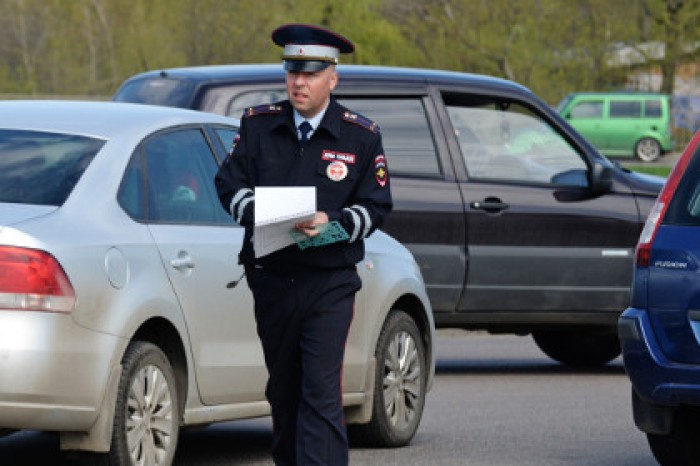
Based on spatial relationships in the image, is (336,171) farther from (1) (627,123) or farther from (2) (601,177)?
(1) (627,123)

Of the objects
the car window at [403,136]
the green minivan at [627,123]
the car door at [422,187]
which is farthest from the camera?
the green minivan at [627,123]

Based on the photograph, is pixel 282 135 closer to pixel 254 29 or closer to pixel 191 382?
pixel 191 382

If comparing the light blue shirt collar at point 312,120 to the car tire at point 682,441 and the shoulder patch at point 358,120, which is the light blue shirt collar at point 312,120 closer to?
the shoulder patch at point 358,120

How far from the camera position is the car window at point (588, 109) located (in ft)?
174

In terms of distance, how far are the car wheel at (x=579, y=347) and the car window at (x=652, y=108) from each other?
40.6 meters

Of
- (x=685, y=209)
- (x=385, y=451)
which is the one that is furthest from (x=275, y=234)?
(x=385, y=451)

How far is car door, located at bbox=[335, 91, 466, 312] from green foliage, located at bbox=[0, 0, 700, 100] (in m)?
43.6

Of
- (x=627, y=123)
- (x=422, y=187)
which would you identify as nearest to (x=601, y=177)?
(x=422, y=187)

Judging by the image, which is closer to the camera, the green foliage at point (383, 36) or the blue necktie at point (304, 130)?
the blue necktie at point (304, 130)

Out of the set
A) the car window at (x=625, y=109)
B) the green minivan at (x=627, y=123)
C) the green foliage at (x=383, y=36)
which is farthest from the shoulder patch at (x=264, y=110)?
the green foliage at (x=383, y=36)

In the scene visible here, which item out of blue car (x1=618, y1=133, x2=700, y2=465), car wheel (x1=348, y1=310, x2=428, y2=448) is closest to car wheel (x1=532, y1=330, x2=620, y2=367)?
car wheel (x1=348, y1=310, x2=428, y2=448)

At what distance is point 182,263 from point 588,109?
46372 millimetres

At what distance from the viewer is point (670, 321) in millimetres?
7570

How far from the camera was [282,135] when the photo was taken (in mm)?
6617
